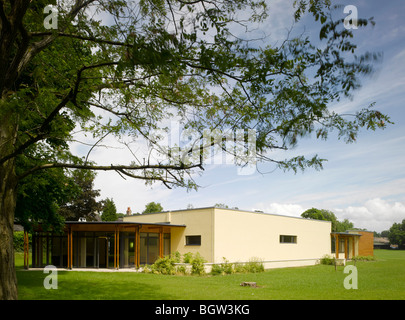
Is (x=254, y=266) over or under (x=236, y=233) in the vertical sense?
under

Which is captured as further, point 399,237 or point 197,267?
point 399,237

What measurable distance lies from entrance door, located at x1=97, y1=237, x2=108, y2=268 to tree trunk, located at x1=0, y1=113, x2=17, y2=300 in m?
15.8

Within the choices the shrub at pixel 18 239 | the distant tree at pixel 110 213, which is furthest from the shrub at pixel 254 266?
the distant tree at pixel 110 213

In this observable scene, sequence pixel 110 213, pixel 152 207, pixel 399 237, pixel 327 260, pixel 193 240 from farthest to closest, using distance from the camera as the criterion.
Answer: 1. pixel 399 237
2. pixel 152 207
3. pixel 110 213
4. pixel 327 260
5. pixel 193 240

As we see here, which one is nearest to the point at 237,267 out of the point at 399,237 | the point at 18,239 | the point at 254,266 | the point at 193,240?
the point at 254,266

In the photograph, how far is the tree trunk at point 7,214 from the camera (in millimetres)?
6970

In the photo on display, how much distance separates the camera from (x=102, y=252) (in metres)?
22.8

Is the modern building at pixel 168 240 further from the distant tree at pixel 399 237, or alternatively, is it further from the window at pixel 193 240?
the distant tree at pixel 399 237

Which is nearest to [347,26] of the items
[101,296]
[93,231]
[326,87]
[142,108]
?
[326,87]

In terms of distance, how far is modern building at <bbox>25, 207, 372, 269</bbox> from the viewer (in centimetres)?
2225

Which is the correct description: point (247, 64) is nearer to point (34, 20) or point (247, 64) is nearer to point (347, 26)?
point (347, 26)

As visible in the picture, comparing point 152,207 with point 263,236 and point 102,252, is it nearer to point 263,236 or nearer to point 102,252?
point 263,236

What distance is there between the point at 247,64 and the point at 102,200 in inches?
1435

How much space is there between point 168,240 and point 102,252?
4.73 meters
